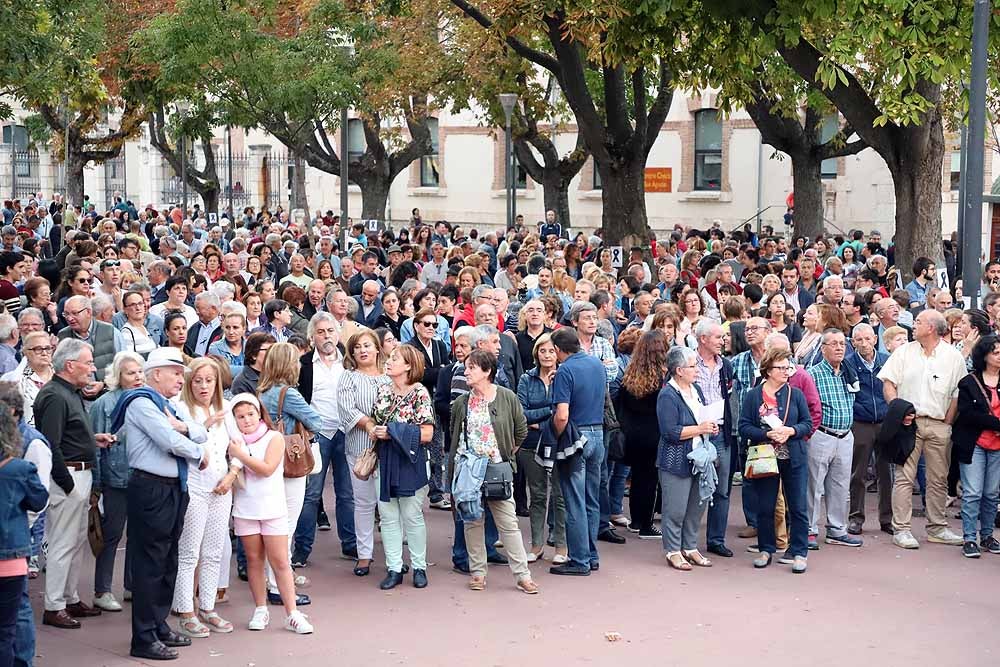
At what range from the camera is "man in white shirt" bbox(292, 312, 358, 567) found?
9945 millimetres

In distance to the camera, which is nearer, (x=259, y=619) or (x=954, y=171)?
(x=259, y=619)

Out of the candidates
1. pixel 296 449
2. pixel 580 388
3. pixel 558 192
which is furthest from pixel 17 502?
pixel 558 192

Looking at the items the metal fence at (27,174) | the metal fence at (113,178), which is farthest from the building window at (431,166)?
the metal fence at (27,174)

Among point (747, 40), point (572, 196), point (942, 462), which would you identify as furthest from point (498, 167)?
point (942, 462)

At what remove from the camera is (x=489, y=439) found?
9.39 metres

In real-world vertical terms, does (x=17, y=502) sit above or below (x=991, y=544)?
above

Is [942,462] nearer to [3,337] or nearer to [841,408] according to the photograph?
[841,408]

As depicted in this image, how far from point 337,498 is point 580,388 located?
1.95 metres

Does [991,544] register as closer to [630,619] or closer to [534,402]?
[630,619]

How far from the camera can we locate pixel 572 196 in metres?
43.7

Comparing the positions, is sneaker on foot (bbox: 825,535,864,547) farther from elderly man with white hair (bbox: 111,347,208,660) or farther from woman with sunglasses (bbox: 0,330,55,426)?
woman with sunglasses (bbox: 0,330,55,426)

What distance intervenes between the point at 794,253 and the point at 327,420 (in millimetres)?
12521

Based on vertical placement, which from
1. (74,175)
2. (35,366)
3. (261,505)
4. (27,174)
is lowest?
(261,505)

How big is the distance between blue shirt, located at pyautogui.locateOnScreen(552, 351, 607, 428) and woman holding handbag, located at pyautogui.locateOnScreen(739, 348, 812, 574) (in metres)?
1.09
